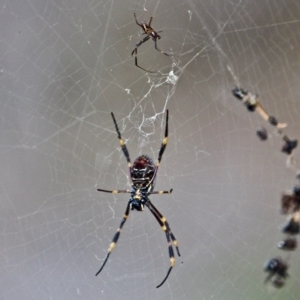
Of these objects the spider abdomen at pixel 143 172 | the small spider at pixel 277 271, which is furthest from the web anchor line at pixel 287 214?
the spider abdomen at pixel 143 172

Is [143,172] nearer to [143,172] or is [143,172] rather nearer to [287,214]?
[143,172]

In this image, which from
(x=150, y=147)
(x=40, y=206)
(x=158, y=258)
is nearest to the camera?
(x=150, y=147)

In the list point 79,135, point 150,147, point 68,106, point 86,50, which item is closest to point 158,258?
point 150,147

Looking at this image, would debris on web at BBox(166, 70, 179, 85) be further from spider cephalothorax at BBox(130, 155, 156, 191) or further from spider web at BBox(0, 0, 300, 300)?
spider cephalothorax at BBox(130, 155, 156, 191)

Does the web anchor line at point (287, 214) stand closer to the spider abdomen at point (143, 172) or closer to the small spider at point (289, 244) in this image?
the small spider at point (289, 244)

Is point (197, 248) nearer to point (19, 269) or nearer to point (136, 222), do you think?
point (136, 222)
